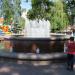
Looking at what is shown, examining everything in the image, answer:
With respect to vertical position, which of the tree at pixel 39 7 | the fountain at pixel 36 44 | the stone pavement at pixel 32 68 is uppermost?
the tree at pixel 39 7

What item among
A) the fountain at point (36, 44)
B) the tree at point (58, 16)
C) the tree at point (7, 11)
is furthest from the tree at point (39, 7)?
the tree at point (7, 11)

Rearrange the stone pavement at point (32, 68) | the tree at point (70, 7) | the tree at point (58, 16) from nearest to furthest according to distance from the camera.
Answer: the stone pavement at point (32, 68)
the tree at point (70, 7)
the tree at point (58, 16)

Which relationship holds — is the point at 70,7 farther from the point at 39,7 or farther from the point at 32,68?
the point at 32,68

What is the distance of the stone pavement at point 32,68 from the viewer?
10.8m

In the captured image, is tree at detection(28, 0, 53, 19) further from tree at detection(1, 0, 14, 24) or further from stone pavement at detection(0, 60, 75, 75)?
tree at detection(1, 0, 14, 24)

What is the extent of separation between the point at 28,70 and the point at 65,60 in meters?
2.54

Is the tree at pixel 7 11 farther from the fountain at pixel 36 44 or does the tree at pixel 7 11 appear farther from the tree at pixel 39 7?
the fountain at pixel 36 44

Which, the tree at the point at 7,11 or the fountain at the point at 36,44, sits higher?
the tree at the point at 7,11

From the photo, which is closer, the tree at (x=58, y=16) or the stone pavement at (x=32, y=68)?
the stone pavement at (x=32, y=68)

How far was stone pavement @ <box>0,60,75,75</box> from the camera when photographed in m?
10.8

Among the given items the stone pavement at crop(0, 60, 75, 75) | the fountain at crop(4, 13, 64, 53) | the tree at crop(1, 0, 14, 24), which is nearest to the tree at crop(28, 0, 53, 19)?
the fountain at crop(4, 13, 64, 53)

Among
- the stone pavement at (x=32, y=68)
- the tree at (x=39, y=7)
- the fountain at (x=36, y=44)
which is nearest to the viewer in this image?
the stone pavement at (x=32, y=68)

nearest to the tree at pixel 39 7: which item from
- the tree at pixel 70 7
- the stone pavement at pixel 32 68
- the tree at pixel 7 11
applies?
the tree at pixel 70 7

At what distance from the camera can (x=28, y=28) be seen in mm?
17422
